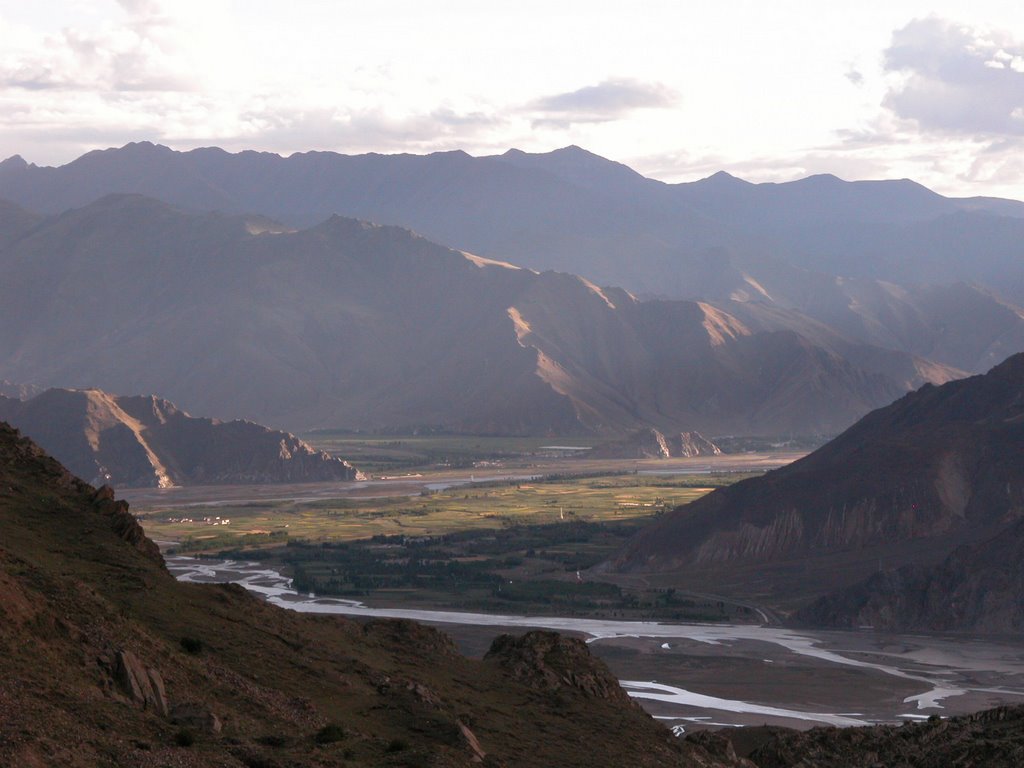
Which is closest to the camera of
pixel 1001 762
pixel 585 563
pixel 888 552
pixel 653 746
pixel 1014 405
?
pixel 1001 762

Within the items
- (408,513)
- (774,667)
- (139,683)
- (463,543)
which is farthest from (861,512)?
(139,683)

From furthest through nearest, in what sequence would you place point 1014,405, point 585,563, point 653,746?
point 1014,405
point 585,563
point 653,746

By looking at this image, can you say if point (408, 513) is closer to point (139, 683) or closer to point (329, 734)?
point (329, 734)

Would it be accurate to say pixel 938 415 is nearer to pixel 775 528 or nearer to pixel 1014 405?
pixel 1014 405

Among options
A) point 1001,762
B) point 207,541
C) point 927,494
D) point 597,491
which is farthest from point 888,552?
point 1001,762

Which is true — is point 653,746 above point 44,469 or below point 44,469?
below

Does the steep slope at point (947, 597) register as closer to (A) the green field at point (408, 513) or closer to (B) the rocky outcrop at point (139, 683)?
(A) the green field at point (408, 513)
